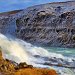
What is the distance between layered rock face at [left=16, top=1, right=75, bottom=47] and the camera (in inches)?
1600

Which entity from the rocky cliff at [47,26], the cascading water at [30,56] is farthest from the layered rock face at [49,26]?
the cascading water at [30,56]

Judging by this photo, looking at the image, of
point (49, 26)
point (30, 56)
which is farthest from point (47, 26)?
point (30, 56)

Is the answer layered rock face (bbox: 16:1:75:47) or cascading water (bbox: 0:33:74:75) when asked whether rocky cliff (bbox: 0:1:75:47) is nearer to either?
layered rock face (bbox: 16:1:75:47)

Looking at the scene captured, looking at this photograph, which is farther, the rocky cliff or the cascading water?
the rocky cliff

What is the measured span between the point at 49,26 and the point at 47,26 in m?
0.58

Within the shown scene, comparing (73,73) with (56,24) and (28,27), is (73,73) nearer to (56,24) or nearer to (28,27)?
(56,24)

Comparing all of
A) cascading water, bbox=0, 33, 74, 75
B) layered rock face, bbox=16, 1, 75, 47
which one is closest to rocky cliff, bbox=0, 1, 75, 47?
layered rock face, bbox=16, 1, 75, 47

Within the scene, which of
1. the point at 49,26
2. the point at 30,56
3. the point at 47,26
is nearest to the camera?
the point at 30,56

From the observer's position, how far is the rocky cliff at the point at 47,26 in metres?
40.7

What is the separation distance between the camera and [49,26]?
1812 inches

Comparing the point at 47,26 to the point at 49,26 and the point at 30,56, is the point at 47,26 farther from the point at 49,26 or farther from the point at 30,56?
the point at 30,56

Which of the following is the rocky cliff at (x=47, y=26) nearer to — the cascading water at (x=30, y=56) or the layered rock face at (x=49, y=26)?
the layered rock face at (x=49, y=26)

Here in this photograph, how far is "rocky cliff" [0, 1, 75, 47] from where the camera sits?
134 ft

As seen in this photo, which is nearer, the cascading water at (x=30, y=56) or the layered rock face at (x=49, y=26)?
the cascading water at (x=30, y=56)
